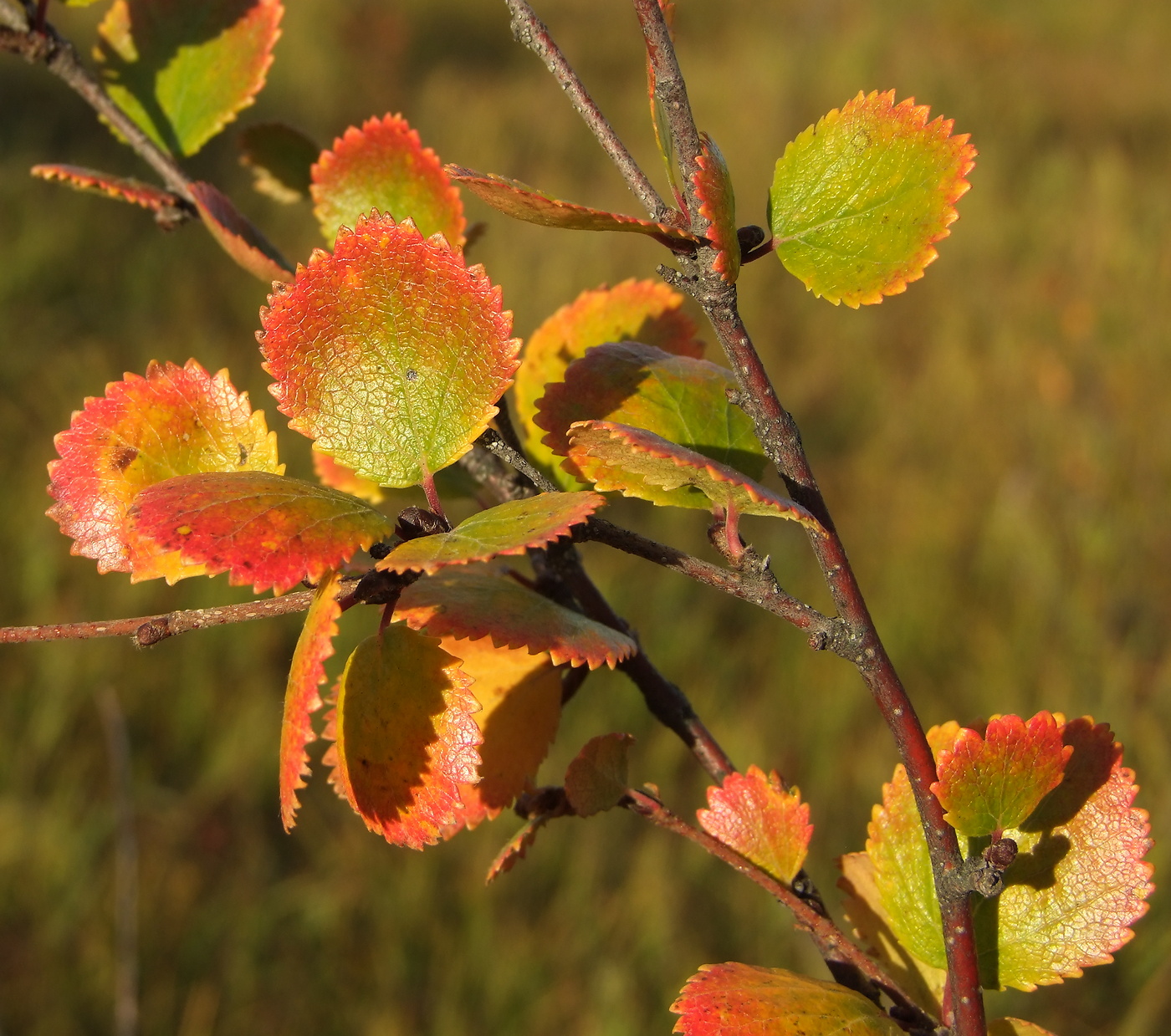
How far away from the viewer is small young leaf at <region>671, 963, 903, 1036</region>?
38 centimetres

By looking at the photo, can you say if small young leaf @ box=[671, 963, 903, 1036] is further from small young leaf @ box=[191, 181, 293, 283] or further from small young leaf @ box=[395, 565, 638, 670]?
small young leaf @ box=[191, 181, 293, 283]

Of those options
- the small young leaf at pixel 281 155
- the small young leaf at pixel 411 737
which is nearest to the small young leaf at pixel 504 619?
the small young leaf at pixel 411 737

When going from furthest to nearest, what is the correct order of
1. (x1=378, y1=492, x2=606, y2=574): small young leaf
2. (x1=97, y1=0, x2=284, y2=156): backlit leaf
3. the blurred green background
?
the blurred green background, (x1=97, y1=0, x2=284, y2=156): backlit leaf, (x1=378, y1=492, x2=606, y2=574): small young leaf

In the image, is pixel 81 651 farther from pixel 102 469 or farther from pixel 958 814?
pixel 958 814

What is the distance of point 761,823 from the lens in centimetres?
46

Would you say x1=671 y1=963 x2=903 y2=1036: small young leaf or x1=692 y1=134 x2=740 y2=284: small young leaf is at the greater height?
x1=692 y1=134 x2=740 y2=284: small young leaf

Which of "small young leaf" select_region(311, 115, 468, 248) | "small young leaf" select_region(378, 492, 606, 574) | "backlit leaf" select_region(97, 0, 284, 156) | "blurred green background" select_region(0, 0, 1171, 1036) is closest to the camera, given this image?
"small young leaf" select_region(378, 492, 606, 574)

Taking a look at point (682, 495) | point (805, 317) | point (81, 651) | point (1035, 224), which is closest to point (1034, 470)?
point (805, 317)

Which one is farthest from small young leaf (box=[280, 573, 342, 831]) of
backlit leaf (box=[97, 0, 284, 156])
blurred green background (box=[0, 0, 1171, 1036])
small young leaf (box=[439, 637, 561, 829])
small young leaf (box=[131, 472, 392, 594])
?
blurred green background (box=[0, 0, 1171, 1036])

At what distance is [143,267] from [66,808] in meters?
2.15

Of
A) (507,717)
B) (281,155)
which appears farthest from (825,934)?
(281,155)

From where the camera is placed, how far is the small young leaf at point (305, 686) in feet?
1.07

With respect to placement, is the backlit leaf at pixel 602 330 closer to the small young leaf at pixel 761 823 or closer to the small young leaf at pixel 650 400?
the small young leaf at pixel 650 400

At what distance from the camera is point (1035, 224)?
4.75 m
